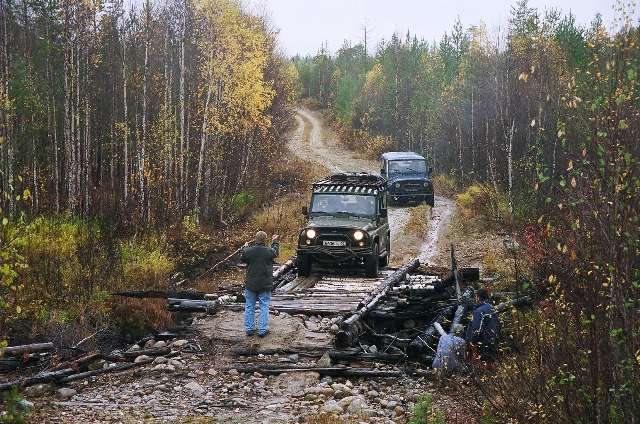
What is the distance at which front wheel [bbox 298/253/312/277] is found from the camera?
15688mm

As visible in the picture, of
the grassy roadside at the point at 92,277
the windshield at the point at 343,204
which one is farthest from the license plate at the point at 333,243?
the grassy roadside at the point at 92,277

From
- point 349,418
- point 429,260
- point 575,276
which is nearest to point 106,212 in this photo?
point 429,260

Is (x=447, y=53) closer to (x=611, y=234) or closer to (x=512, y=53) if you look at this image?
(x=512, y=53)

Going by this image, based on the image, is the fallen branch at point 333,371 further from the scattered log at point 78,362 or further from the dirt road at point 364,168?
the dirt road at point 364,168

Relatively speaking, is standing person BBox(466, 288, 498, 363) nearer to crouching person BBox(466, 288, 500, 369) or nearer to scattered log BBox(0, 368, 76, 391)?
crouching person BBox(466, 288, 500, 369)

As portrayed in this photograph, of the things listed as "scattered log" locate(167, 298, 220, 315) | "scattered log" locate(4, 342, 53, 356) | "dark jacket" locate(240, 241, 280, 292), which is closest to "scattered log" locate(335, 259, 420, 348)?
"dark jacket" locate(240, 241, 280, 292)

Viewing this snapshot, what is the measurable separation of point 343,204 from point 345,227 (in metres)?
1.13

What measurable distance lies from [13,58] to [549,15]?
2869cm

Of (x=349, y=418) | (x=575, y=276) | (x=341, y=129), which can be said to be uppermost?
(x=341, y=129)

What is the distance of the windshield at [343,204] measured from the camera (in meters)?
16.2

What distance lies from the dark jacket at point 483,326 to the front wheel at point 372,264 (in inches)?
177

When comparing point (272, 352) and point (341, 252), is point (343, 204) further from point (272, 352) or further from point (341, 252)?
point (272, 352)

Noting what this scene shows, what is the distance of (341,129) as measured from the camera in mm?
60875

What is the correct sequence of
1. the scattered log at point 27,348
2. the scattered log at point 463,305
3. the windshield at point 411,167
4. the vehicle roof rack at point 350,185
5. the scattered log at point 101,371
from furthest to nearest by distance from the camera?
the windshield at point 411,167 → the vehicle roof rack at point 350,185 → the scattered log at point 463,305 → the scattered log at point 27,348 → the scattered log at point 101,371
